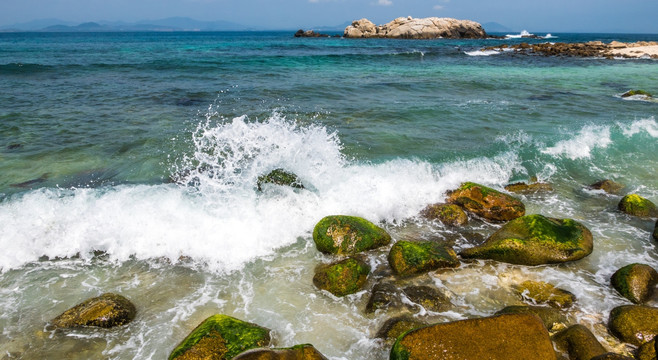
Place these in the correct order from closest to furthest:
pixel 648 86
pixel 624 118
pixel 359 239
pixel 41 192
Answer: pixel 359 239 < pixel 41 192 < pixel 624 118 < pixel 648 86

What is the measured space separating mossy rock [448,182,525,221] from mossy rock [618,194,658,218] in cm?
195

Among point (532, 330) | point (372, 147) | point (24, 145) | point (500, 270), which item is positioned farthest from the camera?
point (372, 147)

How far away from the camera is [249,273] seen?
17.9ft

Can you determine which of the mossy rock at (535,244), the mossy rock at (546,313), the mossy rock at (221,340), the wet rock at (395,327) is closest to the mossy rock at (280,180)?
the mossy rock at (535,244)

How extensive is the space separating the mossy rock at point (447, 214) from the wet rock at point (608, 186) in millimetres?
3666

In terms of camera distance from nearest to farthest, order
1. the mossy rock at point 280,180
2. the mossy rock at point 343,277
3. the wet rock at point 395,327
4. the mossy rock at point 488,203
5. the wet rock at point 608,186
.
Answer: the wet rock at point 395,327 → the mossy rock at point 343,277 → the mossy rock at point 488,203 → the mossy rock at point 280,180 → the wet rock at point 608,186

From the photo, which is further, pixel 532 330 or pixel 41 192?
pixel 41 192

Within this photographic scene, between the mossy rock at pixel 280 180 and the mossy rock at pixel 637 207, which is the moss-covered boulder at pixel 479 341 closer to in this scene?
the mossy rock at pixel 280 180

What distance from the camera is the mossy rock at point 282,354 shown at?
3.03m

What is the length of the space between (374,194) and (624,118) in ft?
36.1

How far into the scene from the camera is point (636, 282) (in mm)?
4789

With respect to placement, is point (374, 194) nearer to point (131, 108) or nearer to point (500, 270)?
point (500, 270)

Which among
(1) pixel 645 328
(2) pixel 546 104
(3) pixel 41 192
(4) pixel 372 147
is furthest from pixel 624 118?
(3) pixel 41 192

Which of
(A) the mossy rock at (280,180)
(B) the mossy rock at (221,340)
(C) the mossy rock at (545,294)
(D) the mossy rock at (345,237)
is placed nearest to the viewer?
(B) the mossy rock at (221,340)
